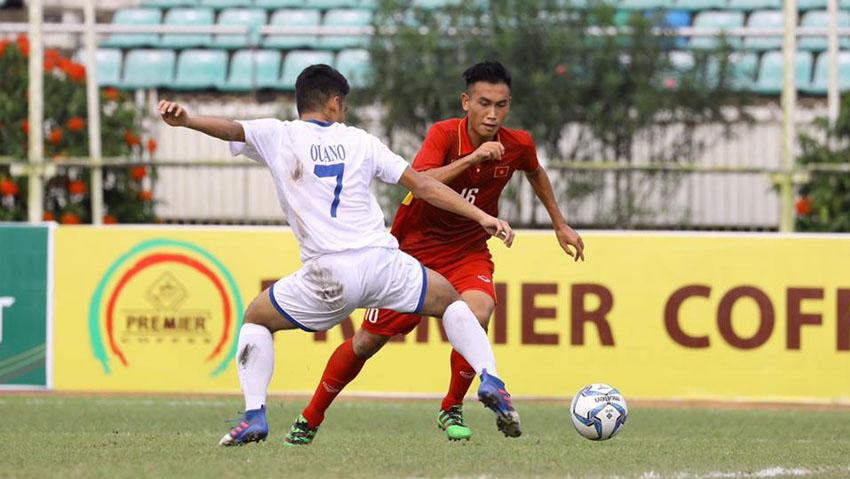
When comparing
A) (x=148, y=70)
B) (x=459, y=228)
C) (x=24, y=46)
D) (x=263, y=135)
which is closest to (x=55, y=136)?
(x=24, y=46)

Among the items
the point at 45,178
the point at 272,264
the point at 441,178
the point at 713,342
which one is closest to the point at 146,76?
the point at 45,178

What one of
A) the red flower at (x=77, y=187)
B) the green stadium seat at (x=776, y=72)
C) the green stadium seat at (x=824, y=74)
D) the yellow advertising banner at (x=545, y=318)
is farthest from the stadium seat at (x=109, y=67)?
the green stadium seat at (x=824, y=74)

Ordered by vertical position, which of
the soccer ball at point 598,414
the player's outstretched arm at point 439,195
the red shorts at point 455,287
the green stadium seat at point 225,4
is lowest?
the soccer ball at point 598,414

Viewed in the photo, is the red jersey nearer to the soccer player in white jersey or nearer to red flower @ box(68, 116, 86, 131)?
the soccer player in white jersey

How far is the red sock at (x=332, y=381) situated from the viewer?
7.85 m

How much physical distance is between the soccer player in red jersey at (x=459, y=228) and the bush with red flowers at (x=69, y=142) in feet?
24.0

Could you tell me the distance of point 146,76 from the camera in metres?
18.0

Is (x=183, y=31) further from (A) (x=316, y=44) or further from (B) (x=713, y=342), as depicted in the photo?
(B) (x=713, y=342)

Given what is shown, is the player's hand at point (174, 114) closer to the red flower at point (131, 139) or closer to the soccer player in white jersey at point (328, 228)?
the soccer player in white jersey at point (328, 228)

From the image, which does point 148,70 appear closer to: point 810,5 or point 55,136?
point 55,136

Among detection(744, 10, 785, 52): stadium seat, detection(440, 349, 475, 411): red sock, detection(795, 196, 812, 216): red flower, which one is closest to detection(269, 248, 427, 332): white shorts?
detection(440, 349, 475, 411): red sock

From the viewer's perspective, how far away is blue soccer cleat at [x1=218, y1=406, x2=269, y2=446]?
703 centimetres

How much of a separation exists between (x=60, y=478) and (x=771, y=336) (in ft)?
24.3

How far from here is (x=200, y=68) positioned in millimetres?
18406
